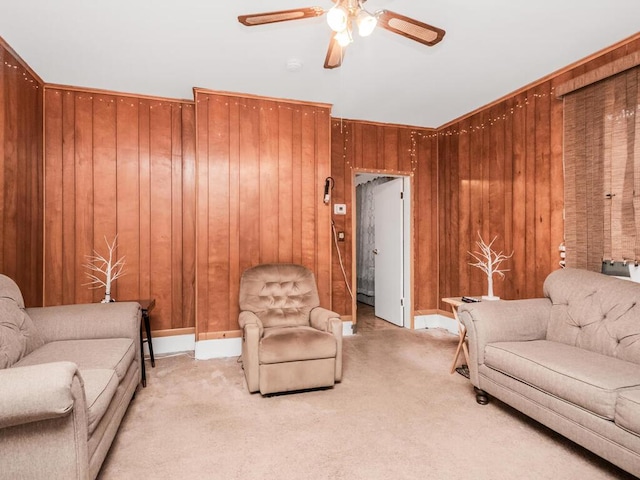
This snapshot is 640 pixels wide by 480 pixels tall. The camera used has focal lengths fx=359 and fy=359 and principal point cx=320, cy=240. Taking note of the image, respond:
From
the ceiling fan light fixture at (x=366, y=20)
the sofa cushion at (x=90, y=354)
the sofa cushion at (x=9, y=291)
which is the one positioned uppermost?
the ceiling fan light fixture at (x=366, y=20)

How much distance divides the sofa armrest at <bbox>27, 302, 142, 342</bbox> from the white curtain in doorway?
14.8 ft

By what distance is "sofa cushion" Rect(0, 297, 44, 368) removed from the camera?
1865 mm

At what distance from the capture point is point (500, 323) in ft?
8.32

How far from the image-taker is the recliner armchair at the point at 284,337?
8.72 ft

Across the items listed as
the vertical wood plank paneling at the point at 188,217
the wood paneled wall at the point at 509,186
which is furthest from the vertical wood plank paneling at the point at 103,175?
the wood paneled wall at the point at 509,186

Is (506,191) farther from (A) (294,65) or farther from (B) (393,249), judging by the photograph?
(A) (294,65)

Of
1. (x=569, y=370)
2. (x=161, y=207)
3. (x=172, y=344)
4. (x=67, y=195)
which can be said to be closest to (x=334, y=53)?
(x=569, y=370)

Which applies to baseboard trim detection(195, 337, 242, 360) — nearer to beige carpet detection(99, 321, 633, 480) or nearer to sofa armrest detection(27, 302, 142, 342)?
beige carpet detection(99, 321, 633, 480)

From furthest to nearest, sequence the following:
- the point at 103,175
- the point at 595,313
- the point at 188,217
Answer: the point at 188,217, the point at 103,175, the point at 595,313

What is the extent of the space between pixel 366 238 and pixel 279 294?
3.74 meters

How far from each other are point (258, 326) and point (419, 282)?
8.99 ft

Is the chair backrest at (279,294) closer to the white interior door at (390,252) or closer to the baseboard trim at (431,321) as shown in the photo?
the white interior door at (390,252)

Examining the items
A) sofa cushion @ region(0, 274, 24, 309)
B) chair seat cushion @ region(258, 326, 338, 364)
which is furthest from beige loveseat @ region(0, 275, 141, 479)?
chair seat cushion @ region(258, 326, 338, 364)

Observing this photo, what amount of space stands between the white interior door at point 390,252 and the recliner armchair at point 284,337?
1903mm
